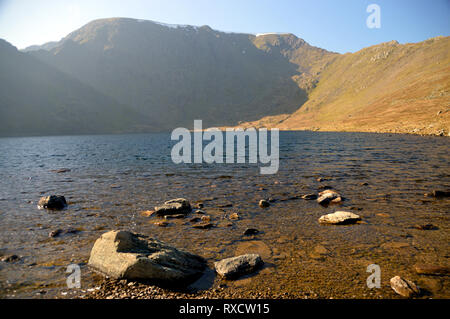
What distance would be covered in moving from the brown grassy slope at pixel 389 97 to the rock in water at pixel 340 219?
70.7 meters

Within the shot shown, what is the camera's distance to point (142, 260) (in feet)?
25.1

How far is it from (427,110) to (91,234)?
10390 cm

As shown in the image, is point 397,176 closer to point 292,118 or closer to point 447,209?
point 447,209

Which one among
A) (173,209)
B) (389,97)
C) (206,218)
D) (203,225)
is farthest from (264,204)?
(389,97)

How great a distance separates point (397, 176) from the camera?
21.5m

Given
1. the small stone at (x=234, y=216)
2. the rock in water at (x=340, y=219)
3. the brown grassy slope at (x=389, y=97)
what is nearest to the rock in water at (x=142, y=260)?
the small stone at (x=234, y=216)

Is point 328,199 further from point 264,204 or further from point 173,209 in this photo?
point 173,209

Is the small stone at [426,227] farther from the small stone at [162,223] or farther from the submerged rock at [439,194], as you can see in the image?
the small stone at [162,223]

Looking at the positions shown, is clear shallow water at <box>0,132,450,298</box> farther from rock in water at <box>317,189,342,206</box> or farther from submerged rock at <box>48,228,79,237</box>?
rock in water at <box>317,189,342,206</box>

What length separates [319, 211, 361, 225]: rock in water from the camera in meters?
11.7

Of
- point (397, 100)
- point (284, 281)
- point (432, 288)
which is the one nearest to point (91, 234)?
point (284, 281)

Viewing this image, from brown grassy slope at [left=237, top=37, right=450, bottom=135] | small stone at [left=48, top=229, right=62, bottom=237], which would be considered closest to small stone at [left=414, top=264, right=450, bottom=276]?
small stone at [left=48, top=229, right=62, bottom=237]

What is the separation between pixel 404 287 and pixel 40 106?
218456 millimetres

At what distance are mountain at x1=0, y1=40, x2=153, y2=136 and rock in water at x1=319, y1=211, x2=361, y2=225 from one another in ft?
627
